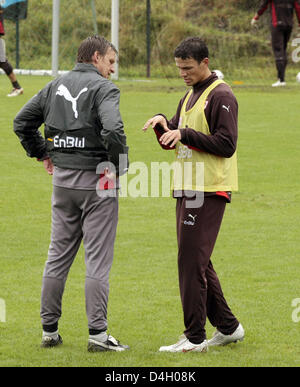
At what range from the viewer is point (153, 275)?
834 centimetres

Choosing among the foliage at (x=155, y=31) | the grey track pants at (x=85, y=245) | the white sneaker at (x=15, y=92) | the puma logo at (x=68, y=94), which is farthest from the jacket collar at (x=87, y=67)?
the foliage at (x=155, y=31)

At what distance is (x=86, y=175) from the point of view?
20.0 feet

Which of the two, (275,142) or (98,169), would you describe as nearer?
(98,169)

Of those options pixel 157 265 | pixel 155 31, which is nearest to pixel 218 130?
pixel 157 265

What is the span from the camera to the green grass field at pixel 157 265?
6242 millimetres

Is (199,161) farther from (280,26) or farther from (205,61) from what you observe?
(280,26)

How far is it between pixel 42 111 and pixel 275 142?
28.5ft

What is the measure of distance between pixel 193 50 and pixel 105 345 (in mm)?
1919

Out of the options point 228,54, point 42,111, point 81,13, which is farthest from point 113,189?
point 81,13

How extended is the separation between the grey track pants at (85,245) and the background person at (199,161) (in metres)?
0.47

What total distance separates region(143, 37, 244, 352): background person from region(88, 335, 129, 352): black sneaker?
36 cm

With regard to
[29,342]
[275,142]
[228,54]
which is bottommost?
[29,342]
